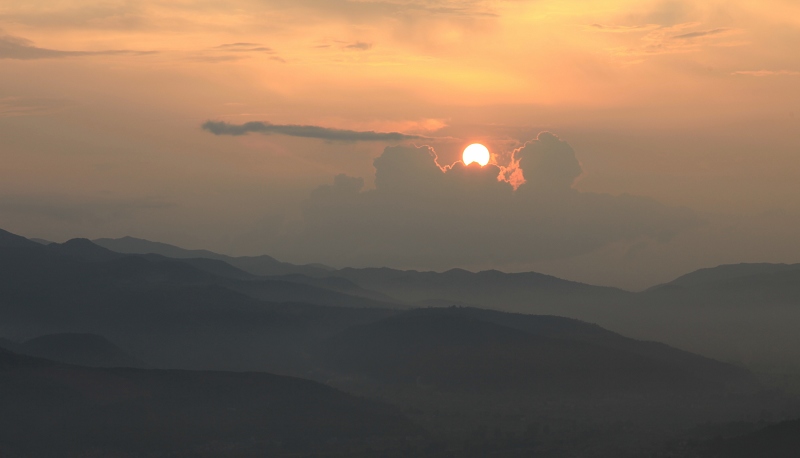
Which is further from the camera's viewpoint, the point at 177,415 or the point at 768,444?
the point at 177,415

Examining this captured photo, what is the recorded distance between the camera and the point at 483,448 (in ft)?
471

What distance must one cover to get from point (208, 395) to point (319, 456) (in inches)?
1204

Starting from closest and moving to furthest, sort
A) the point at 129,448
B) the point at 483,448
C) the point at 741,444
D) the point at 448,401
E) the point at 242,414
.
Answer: the point at 741,444, the point at 129,448, the point at 483,448, the point at 242,414, the point at 448,401

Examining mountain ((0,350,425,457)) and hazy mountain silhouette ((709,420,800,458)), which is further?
mountain ((0,350,425,457))

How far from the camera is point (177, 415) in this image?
148 metres

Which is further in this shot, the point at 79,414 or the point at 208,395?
the point at 208,395

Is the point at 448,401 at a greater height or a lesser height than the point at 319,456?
greater

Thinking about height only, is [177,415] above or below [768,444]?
below

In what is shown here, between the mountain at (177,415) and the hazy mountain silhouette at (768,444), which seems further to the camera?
the mountain at (177,415)

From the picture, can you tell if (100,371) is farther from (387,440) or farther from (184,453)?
(387,440)

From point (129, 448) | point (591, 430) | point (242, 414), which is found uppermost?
point (591, 430)

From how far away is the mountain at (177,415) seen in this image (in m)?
135

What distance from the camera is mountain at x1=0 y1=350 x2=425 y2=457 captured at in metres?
135

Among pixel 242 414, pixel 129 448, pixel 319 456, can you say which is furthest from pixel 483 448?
pixel 129 448
